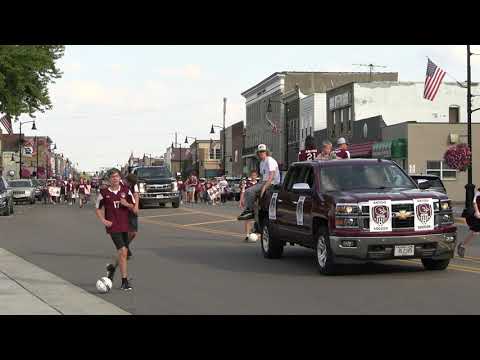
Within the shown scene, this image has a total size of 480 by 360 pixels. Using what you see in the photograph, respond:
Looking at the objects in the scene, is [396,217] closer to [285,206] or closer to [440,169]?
[285,206]

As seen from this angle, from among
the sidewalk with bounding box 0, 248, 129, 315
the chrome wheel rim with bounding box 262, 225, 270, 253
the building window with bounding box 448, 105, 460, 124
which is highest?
the building window with bounding box 448, 105, 460, 124

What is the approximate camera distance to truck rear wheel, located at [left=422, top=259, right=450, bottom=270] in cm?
1311

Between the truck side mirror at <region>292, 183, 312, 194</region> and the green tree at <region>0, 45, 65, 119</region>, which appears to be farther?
the green tree at <region>0, 45, 65, 119</region>

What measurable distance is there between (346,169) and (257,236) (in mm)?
5704

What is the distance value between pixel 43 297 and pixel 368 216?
4804 mm

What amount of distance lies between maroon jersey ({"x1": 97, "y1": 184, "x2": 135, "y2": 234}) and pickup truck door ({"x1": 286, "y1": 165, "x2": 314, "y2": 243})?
10.7ft

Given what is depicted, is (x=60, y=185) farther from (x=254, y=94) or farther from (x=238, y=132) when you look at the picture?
(x=238, y=132)

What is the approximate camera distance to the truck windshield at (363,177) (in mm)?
13406

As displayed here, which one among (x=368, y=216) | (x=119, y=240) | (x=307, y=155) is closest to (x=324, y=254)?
(x=368, y=216)

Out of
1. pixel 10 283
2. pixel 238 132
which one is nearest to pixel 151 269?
pixel 10 283

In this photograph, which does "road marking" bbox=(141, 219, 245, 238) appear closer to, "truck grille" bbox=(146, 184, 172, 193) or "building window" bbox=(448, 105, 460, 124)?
"truck grille" bbox=(146, 184, 172, 193)

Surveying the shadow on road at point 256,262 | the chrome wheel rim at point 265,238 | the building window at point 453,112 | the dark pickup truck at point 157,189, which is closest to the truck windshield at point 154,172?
the dark pickup truck at point 157,189

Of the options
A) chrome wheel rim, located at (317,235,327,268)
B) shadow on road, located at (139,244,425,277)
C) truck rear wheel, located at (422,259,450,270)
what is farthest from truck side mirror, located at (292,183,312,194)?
truck rear wheel, located at (422,259,450,270)
